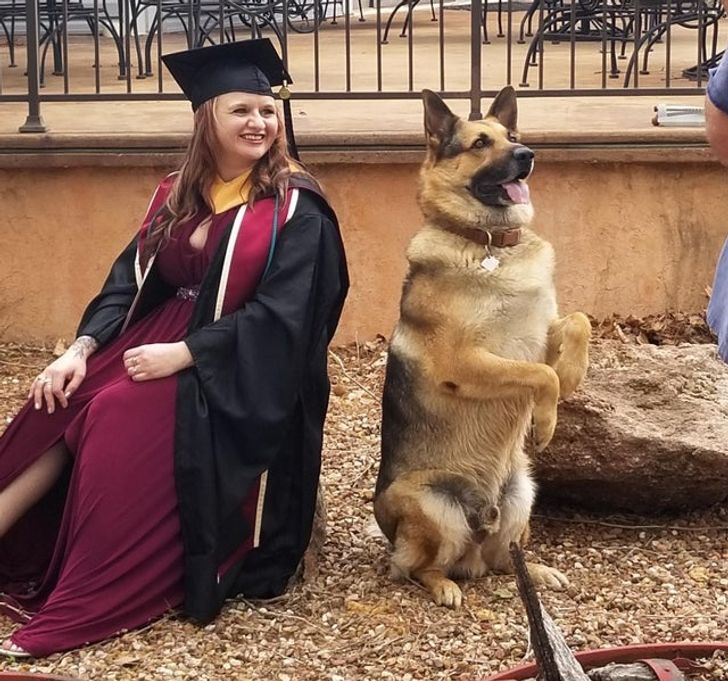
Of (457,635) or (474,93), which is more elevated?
(474,93)

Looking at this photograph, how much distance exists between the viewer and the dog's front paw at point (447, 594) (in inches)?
197

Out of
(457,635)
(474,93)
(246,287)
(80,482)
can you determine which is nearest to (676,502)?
(457,635)

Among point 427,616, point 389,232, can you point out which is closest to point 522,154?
point 427,616

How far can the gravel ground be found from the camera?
15.1 feet

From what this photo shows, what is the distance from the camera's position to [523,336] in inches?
198

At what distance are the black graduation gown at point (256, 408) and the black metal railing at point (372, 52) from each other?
9.71 ft

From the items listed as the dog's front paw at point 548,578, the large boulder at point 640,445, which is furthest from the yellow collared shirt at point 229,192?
the dog's front paw at point 548,578

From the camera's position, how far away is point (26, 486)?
5059mm

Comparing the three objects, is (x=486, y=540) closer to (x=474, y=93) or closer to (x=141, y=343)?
(x=141, y=343)

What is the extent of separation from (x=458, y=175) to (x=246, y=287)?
2.76 feet

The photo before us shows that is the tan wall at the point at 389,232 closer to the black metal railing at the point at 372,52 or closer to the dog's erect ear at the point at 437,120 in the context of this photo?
the black metal railing at the point at 372,52

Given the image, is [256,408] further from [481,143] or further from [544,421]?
[481,143]

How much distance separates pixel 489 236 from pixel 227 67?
1.05 m

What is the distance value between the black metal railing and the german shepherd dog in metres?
2.67
